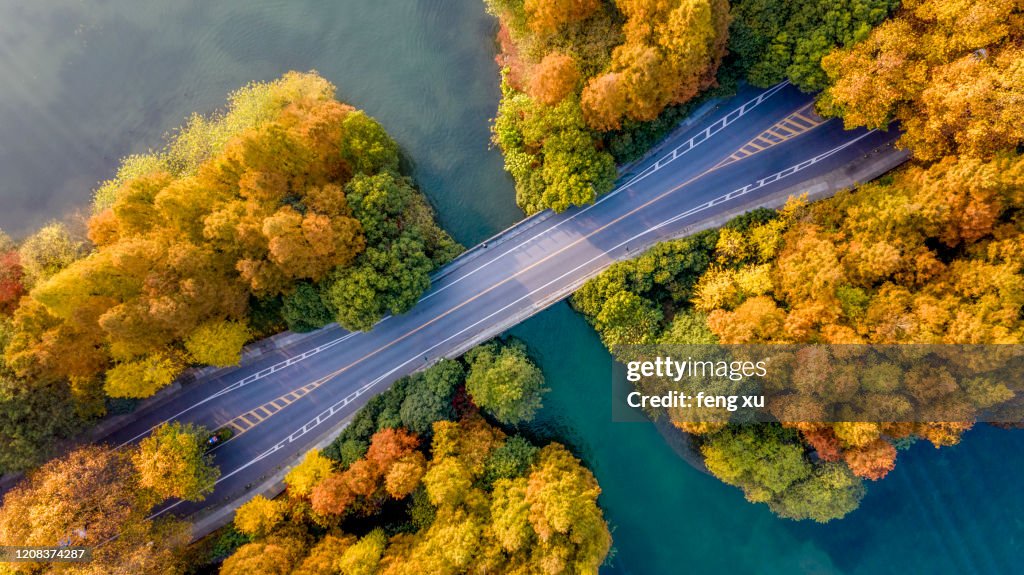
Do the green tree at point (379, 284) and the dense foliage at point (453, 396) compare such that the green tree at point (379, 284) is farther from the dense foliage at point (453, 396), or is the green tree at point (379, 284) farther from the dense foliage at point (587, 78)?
the dense foliage at point (587, 78)

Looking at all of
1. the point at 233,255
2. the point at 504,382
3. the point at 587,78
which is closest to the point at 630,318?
the point at 504,382

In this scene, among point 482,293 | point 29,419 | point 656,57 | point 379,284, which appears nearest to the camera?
point 656,57

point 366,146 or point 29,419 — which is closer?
point 29,419

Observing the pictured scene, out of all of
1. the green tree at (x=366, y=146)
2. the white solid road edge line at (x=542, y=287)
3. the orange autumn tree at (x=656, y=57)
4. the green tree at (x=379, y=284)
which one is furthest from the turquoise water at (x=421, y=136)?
the orange autumn tree at (x=656, y=57)

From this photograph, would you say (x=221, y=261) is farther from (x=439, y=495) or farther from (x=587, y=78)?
(x=587, y=78)

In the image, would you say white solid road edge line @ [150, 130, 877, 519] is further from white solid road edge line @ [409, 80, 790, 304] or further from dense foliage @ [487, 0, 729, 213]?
dense foliage @ [487, 0, 729, 213]

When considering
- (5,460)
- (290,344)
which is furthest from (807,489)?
(5,460)
